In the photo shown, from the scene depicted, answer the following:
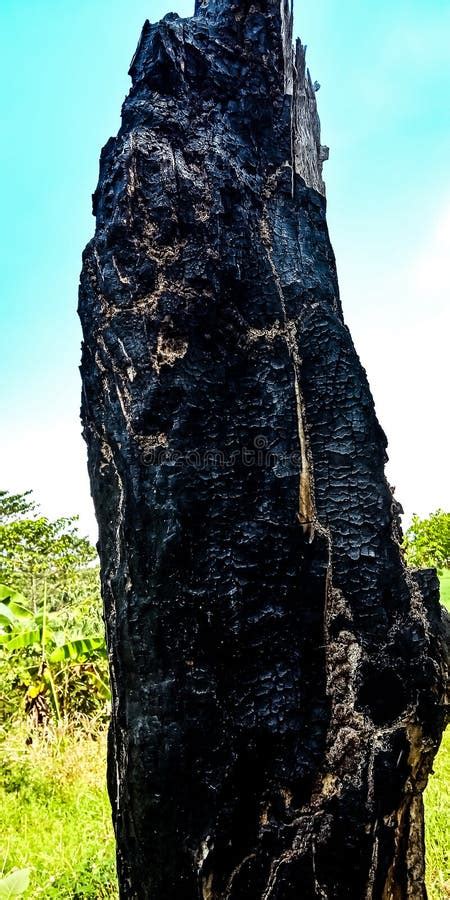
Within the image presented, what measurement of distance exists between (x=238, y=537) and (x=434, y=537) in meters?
11.0

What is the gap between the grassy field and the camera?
257 cm

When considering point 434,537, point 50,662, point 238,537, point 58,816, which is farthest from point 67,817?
point 434,537

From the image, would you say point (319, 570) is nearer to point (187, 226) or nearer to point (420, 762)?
point (420, 762)

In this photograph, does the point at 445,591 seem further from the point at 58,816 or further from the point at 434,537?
the point at 58,816

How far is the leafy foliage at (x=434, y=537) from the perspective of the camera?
10.4m

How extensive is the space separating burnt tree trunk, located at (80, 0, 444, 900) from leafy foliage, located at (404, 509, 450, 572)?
8.89m

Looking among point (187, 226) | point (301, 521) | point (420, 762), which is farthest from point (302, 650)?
point (187, 226)

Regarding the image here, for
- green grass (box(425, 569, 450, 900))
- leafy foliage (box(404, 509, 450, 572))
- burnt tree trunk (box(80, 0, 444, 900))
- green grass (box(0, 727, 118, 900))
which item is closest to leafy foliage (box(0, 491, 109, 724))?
green grass (box(0, 727, 118, 900))

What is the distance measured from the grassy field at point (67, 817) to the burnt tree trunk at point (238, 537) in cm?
140

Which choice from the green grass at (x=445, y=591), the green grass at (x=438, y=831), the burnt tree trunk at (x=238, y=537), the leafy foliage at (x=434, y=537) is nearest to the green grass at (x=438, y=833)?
the green grass at (x=438, y=831)

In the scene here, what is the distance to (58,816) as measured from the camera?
358 cm

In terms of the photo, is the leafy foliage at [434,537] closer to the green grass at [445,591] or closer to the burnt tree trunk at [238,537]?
the green grass at [445,591]

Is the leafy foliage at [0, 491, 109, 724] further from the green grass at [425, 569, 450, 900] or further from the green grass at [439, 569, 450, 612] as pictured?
the green grass at [439, 569, 450, 612]

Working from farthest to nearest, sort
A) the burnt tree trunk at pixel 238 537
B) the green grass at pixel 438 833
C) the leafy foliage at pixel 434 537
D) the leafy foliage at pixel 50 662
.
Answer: the leafy foliage at pixel 434 537 < the leafy foliage at pixel 50 662 < the green grass at pixel 438 833 < the burnt tree trunk at pixel 238 537
